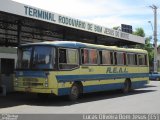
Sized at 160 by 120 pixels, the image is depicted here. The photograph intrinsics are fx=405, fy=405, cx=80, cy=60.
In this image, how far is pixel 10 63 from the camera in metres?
25.2

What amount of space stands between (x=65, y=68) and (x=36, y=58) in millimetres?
1305

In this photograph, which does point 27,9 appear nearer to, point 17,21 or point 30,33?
point 17,21

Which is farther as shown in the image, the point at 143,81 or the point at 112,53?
the point at 143,81

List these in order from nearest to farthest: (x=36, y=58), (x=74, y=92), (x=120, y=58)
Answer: (x=36, y=58)
(x=74, y=92)
(x=120, y=58)

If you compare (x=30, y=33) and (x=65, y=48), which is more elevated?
(x=30, y=33)

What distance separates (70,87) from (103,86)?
3.48 m

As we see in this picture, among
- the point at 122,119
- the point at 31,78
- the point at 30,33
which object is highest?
the point at 30,33

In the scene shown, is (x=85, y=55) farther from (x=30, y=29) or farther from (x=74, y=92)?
(x=30, y=29)

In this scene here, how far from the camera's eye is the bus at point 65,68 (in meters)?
16.6

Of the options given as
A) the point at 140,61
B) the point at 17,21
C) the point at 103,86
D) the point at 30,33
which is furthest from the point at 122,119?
the point at 30,33

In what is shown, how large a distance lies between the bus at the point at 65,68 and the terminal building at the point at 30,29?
244 centimetres

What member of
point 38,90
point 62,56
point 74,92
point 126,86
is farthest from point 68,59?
point 126,86

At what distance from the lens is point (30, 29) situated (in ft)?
88.3

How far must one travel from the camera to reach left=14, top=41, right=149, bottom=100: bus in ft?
54.5
